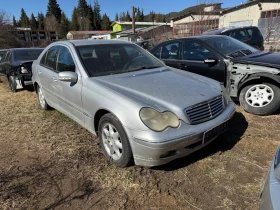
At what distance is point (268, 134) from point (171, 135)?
2.02 m

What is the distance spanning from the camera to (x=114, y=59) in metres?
3.65

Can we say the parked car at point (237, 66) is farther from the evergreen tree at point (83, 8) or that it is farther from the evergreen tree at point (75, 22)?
the evergreen tree at point (83, 8)

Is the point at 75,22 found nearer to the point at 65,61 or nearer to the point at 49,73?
the point at 49,73

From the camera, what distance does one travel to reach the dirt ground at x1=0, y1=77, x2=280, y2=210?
2.31 metres

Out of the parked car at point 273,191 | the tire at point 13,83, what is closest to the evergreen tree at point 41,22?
the tire at point 13,83

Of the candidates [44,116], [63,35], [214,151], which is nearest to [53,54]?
[44,116]

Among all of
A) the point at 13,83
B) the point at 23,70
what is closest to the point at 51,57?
the point at 23,70

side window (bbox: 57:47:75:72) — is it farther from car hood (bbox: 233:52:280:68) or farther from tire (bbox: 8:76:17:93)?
tire (bbox: 8:76:17:93)

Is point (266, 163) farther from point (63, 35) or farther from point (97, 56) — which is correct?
point (63, 35)

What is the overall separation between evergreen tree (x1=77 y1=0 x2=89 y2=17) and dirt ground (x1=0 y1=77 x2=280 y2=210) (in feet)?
298

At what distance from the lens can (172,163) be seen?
290 centimetres

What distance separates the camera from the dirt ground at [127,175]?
2.31m

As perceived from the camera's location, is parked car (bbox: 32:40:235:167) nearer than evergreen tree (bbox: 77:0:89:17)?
Yes

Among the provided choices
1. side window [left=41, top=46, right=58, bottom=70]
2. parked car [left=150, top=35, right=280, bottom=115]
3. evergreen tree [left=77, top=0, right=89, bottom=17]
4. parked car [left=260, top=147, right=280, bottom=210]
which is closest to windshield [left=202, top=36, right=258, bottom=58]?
parked car [left=150, top=35, right=280, bottom=115]
